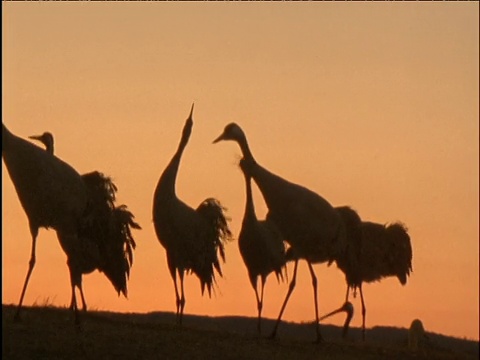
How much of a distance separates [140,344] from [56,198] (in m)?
3.01

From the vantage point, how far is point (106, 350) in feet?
57.3

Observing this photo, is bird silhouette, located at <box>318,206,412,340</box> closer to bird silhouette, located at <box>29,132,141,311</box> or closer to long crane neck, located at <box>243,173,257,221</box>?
long crane neck, located at <box>243,173,257,221</box>

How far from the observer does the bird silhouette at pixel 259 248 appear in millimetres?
24578

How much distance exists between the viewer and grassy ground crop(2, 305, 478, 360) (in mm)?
17328

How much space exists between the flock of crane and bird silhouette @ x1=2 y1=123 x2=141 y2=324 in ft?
0.04

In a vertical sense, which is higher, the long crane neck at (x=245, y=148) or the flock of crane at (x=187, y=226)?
the long crane neck at (x=245, y=148)

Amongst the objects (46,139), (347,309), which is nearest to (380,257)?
(347,309)

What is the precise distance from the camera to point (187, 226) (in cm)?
2395

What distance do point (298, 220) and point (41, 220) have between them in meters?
3.40

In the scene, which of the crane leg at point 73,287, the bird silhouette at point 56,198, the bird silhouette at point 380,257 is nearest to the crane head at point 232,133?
the bird silhouette at point 56,198

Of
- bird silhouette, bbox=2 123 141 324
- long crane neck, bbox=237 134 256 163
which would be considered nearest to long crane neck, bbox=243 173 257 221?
long crane neck, bbox=237 134 256 163

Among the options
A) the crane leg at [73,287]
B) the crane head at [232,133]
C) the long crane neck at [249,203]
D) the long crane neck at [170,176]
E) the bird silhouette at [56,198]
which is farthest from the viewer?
the long crane neck at [249,203]

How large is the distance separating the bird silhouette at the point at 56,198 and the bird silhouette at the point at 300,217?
216cm

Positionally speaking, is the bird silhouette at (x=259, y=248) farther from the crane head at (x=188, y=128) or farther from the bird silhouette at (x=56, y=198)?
the bird silhouette at (x=56, y=198)
